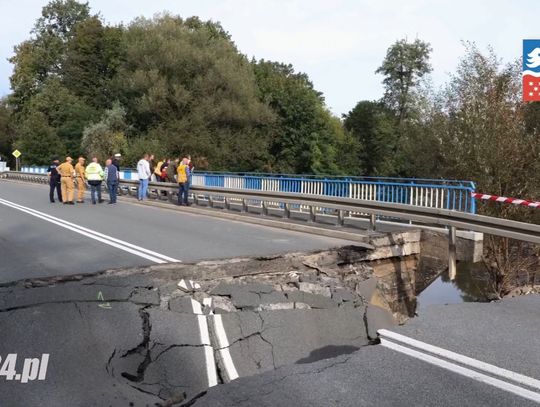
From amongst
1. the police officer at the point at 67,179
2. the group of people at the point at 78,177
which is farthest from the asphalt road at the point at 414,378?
the group of people at the point at 78,177

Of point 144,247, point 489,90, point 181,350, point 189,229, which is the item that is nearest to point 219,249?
point 144,247

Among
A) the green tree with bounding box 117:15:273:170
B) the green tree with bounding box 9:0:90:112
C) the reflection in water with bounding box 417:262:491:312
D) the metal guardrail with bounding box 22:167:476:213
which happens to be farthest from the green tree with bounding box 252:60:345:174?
the reflection in water with bounding box 417:262:491:312

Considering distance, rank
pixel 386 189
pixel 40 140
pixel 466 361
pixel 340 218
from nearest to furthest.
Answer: pixel 466 361
pixel 340 218
pixel 386 189
pixel 40 140

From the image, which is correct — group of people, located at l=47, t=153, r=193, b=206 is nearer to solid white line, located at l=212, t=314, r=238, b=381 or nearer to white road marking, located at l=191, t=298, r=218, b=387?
white road marking, located at l=191, t=298, r=218, b=387

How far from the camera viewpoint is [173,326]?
565cm

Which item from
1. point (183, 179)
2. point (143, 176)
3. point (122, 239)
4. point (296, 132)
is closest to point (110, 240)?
point (122, 239)

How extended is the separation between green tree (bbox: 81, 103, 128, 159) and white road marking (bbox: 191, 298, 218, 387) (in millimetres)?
37829

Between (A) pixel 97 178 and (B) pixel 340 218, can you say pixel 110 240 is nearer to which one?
(B) pixel 340 218

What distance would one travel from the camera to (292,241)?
1094 cm

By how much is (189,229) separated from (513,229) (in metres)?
7.11

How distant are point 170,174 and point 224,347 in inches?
679

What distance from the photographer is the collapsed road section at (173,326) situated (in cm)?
455

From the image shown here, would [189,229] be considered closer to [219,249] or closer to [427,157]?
[219,249]

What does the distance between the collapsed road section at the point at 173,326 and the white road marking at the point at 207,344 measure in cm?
2
